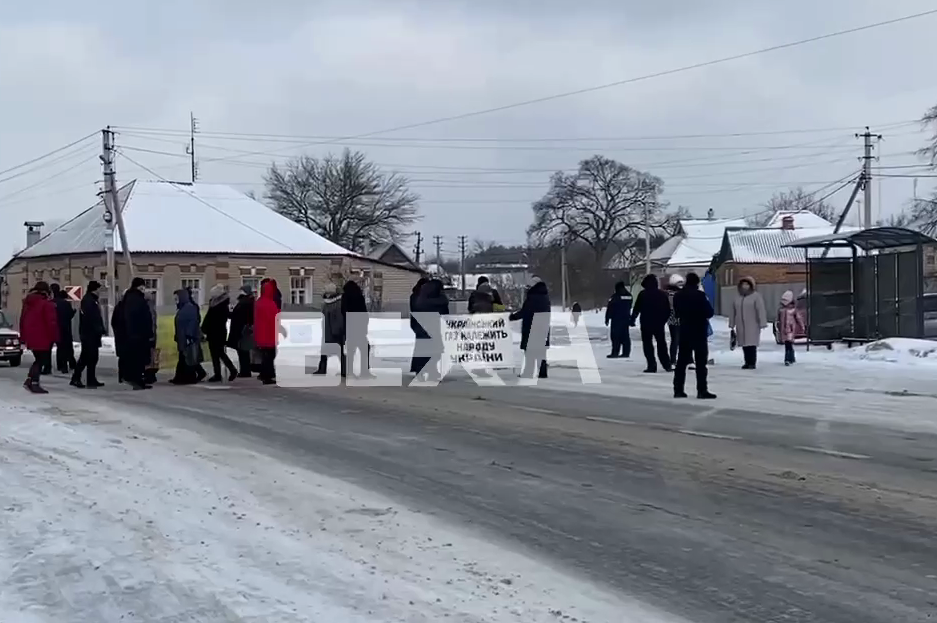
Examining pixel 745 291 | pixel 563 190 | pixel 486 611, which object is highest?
pixel 563 190

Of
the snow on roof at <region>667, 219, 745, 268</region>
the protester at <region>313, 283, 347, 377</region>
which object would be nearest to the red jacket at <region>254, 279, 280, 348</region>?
the protester at <region>313, 283, 347, 377</region>

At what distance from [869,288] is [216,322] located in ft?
48.6

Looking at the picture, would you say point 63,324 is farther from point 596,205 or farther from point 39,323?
point 596,205

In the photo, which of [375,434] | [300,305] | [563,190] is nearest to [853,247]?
[375,434]

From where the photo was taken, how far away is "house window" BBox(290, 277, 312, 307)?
5922 centimetres

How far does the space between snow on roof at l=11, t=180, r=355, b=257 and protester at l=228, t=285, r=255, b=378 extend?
37392mm

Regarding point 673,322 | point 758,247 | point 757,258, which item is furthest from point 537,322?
point 758,247

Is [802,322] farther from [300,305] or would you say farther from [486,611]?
[300,305]

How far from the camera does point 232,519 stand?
7.41 meters

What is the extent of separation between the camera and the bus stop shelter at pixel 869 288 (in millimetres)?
24000

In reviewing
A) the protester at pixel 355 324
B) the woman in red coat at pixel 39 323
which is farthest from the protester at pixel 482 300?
the woman in red coat at pixel 39 323

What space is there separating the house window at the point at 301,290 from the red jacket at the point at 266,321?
4010cm

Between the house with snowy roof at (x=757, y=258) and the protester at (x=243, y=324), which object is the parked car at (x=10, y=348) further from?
the house with snowy roof at (x=757, y=258)

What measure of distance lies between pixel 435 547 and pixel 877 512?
333cm
